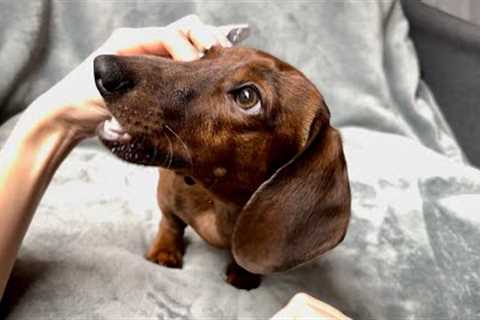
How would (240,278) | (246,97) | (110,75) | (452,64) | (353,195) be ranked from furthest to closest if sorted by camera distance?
(452,64) → (353,195) → (240,278) → (246,97) → (110,75)

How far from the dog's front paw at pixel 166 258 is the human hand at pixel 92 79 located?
417mm

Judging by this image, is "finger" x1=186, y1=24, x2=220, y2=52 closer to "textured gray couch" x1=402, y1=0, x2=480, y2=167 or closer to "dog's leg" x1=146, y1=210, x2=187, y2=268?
"dog's leg" x1=146, y1=210, x2=187, y2=268

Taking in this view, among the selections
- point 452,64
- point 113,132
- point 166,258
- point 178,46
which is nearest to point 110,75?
point 113,132

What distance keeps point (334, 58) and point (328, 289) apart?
922 mm

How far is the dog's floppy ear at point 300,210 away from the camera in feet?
4.23

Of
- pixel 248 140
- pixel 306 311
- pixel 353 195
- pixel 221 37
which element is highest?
pixel 221 37

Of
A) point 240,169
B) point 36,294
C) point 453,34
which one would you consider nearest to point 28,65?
point 36,294

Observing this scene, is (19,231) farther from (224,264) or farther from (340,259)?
(340,259)

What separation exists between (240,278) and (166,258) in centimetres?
20

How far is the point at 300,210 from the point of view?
130 centimetres

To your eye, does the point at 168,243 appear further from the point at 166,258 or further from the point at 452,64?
the point at 452,64

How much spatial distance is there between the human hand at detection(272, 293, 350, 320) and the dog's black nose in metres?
0.49

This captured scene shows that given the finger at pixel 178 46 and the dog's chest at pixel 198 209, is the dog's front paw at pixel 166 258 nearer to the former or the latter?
the dog's chest at pixel 198 209

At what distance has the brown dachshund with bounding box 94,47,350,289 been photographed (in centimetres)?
121
